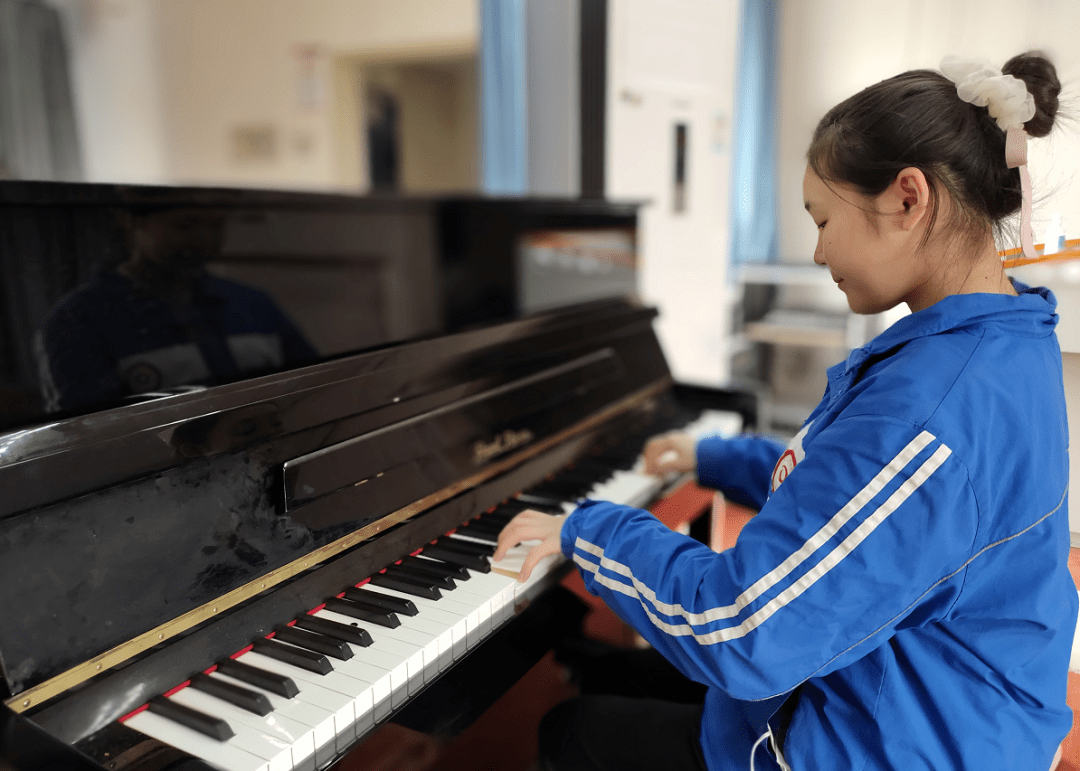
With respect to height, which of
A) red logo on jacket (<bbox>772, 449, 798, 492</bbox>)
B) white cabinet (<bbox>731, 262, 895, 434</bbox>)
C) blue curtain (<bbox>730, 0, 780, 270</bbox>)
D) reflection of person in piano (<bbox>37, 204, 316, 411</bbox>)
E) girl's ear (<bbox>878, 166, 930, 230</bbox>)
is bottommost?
white cabinet (<bbox>731, 262, 895, 434</bbox>)

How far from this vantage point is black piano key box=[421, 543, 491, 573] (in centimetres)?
112

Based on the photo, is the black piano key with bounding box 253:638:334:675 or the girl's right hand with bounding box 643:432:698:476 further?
the girl's right hand with bounding box 643:432:698:476

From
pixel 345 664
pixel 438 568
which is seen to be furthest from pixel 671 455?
pixel 345 664

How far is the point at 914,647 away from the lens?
2.71 feet

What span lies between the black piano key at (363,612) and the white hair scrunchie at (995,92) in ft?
3.04

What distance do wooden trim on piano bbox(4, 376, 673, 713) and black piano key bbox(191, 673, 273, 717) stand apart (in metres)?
0.06

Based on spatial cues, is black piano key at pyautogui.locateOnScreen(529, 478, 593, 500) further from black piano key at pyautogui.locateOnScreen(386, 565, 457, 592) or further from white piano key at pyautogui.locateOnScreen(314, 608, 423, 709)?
white piano key at pyautogui.locateOnScreen(314, 608, 423, 709)

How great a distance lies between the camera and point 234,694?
0.83m

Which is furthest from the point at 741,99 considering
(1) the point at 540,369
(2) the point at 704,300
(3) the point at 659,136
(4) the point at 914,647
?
(4) the point at 914,647

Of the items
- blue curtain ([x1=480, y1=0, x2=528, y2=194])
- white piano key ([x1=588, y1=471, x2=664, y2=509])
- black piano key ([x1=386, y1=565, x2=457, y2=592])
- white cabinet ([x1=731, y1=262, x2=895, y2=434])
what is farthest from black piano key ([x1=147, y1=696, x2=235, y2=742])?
white cabinet ([x1=731, y1=262, x2=895, y2=434])

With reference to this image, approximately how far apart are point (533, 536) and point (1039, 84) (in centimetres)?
86

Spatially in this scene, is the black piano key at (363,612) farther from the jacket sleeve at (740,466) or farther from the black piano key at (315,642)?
the jacket sleeve at (740,466)

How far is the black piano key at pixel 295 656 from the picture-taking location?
88cm

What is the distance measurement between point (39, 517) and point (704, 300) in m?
3.40
